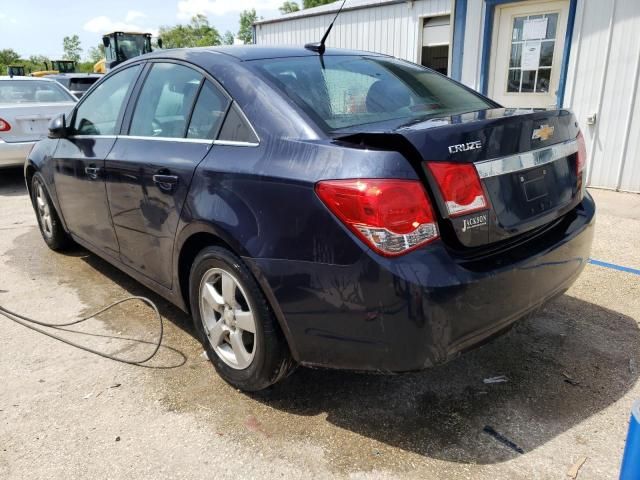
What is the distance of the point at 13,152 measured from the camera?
Answer: 743 cm

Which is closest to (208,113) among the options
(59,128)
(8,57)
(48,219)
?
(59,128)

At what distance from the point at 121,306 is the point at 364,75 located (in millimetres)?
2256

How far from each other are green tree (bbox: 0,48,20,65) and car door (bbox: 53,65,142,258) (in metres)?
68.2

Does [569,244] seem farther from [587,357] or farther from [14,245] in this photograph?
[14,245]

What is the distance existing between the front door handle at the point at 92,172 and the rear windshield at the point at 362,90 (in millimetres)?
1438

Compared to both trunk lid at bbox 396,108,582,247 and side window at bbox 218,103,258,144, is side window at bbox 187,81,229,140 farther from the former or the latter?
trunk lid at bbox 396,108,582,247

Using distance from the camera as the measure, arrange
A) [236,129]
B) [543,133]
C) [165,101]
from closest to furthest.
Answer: [543,133] → [236,129] → [165,101]

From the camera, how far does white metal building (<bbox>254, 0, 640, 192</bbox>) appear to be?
6.12 meters

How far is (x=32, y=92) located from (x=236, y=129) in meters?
7.43

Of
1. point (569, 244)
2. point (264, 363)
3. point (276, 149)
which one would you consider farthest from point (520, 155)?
point (264, 363)

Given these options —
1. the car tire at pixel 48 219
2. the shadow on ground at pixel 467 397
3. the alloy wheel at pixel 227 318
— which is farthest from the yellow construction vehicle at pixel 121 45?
the shadow on ground at pixel 467 397

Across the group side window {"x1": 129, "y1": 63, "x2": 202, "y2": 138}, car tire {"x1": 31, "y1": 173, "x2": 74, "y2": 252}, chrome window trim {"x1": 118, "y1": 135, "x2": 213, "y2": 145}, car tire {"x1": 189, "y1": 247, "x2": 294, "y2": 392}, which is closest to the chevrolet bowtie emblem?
car tire {"x1": 189, "y1": 247, "x2": 294, "y2": 392}

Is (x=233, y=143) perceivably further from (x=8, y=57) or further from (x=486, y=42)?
(x=8, y=57)

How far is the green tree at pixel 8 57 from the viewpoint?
200 ft
